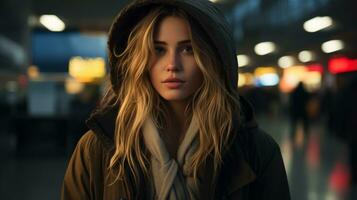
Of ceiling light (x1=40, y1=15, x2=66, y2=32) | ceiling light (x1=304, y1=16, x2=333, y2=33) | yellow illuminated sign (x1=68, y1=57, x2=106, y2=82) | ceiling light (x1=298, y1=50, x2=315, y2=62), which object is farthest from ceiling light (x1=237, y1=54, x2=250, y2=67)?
ceiling light (x1=40, y1=15, x2=66, y2=32)

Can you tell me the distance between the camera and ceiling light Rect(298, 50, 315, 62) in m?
7.19

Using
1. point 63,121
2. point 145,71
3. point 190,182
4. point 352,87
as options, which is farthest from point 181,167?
point 63,121

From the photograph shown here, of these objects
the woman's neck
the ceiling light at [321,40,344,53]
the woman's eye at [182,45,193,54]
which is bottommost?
the woman's neck

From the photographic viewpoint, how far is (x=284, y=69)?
7426 mm

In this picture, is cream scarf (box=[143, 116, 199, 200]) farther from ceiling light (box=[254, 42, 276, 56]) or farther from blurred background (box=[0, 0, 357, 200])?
ceiling light (box=[254, 42, 276, 56])

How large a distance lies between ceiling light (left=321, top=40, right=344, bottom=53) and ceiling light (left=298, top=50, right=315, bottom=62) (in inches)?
7.1

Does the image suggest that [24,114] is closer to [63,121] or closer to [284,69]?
[63,121]

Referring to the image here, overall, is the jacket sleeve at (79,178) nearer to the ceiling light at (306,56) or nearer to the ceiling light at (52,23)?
the ceiling light at (306,56)

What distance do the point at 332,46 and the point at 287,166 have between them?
161cm

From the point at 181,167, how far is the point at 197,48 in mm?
302

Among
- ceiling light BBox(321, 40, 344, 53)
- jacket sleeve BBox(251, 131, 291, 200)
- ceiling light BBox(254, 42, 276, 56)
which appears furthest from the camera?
ceiling light BBox(254, 42, 276, 56)

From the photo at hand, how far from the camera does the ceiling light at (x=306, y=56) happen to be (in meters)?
7.19

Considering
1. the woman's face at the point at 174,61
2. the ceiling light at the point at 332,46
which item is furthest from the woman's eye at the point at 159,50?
the ceiling light at the point at 332,46

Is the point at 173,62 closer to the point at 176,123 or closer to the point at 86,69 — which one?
the point at 176,123
